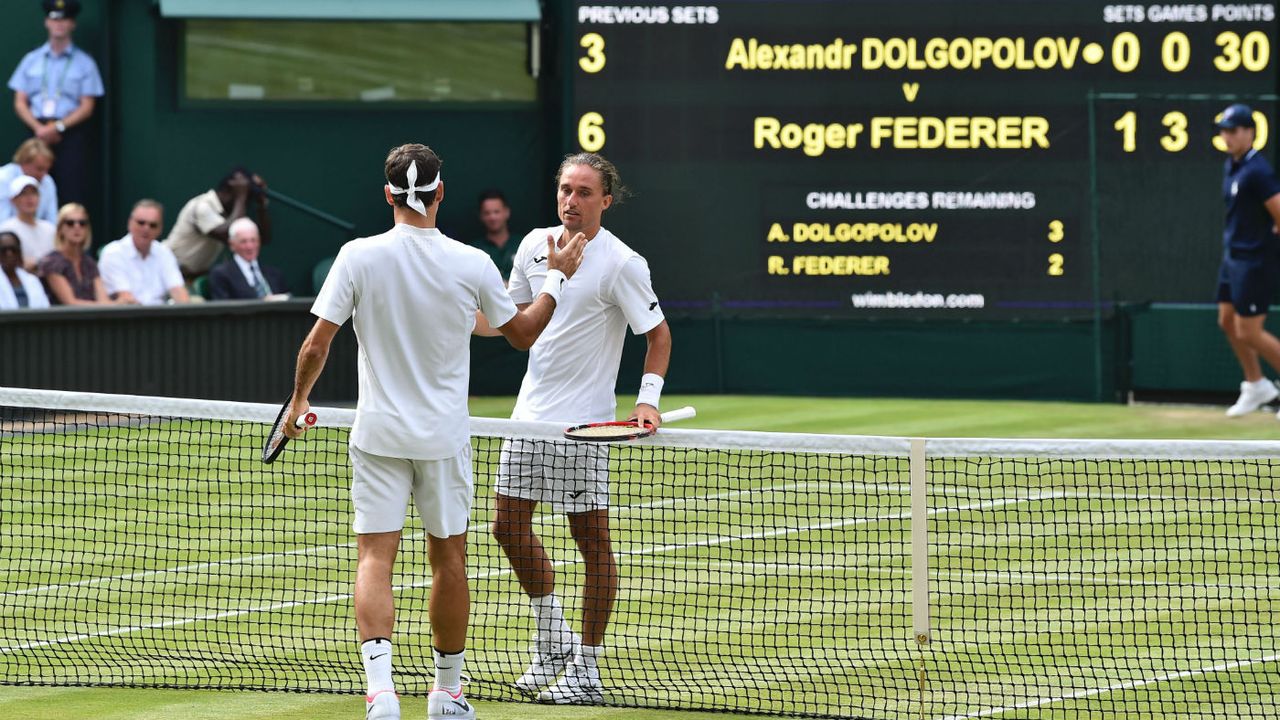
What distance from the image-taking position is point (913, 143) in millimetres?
16875

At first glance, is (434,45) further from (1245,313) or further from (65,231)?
(1245,313)

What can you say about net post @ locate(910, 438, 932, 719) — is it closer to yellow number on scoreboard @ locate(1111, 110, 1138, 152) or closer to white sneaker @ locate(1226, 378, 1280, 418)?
white sneaker @ locate(1226, 378, 1280, 418)

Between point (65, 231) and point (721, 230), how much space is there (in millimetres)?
5048

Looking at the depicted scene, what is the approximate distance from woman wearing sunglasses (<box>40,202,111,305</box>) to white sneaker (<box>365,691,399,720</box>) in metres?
9.73

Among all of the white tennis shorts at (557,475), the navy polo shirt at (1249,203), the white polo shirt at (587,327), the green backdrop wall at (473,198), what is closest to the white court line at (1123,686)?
the white tennis shorts at (557,475)

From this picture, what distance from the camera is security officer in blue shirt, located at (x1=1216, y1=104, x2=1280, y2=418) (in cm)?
1448

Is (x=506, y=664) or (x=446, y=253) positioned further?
(x=506, y=664)

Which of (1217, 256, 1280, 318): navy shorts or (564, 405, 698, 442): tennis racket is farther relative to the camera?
(1217, 256, 1280, 318): navy shorts

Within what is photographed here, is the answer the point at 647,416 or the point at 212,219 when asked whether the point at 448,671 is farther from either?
the point at 212,219

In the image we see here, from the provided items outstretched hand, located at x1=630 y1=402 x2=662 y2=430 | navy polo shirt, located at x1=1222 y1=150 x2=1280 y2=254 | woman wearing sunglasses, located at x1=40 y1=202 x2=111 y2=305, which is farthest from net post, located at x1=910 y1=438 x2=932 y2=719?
woman wearing sunglasses, located at x1=40 y1=202 x2=111 y2=305

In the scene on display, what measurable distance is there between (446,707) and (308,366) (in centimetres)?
114

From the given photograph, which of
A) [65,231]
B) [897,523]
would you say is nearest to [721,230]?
[65,231]

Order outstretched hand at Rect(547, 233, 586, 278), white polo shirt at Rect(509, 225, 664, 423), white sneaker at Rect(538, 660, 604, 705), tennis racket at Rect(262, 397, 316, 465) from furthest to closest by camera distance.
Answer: white polo shirt at Rect(509, 225, 664, 423)
white sneaker at Rect(538, 660, 604, 705)
outstretched hand at Rect(547, 233, 586, 278)
tennis racket at Rect(262, 397, 316, 465)

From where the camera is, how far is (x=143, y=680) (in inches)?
295
